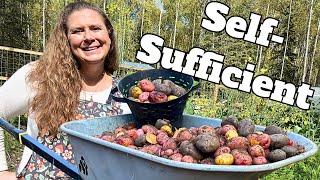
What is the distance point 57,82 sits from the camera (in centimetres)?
210

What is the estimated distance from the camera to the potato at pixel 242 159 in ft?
3.94

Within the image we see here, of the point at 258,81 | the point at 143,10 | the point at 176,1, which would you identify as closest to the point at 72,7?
the point at 258,81

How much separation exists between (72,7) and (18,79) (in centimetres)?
38

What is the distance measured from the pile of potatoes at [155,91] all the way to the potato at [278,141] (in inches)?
14.7

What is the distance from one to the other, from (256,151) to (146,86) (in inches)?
19.4

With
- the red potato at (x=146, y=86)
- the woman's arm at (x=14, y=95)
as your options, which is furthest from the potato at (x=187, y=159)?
the woman's arm at (x=14, y=95)

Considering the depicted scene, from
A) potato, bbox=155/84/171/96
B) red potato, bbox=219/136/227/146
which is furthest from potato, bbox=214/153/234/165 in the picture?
potato, bbox=155/84/171/96

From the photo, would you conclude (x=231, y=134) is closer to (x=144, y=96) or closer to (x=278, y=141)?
(x=278, y=141)

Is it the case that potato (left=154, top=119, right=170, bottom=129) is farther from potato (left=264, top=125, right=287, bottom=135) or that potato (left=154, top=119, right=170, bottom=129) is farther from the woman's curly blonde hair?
the woman's curly blonde hair

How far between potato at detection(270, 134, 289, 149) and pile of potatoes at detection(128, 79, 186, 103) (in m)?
0.37

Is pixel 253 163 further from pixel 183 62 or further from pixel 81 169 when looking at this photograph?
pixel 183 62

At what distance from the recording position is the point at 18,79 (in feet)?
6.93

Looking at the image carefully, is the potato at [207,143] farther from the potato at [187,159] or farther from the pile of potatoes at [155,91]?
the pile of potatoes at [155,91]

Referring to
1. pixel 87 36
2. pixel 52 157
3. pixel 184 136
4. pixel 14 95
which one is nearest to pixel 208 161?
pixel 184 136
